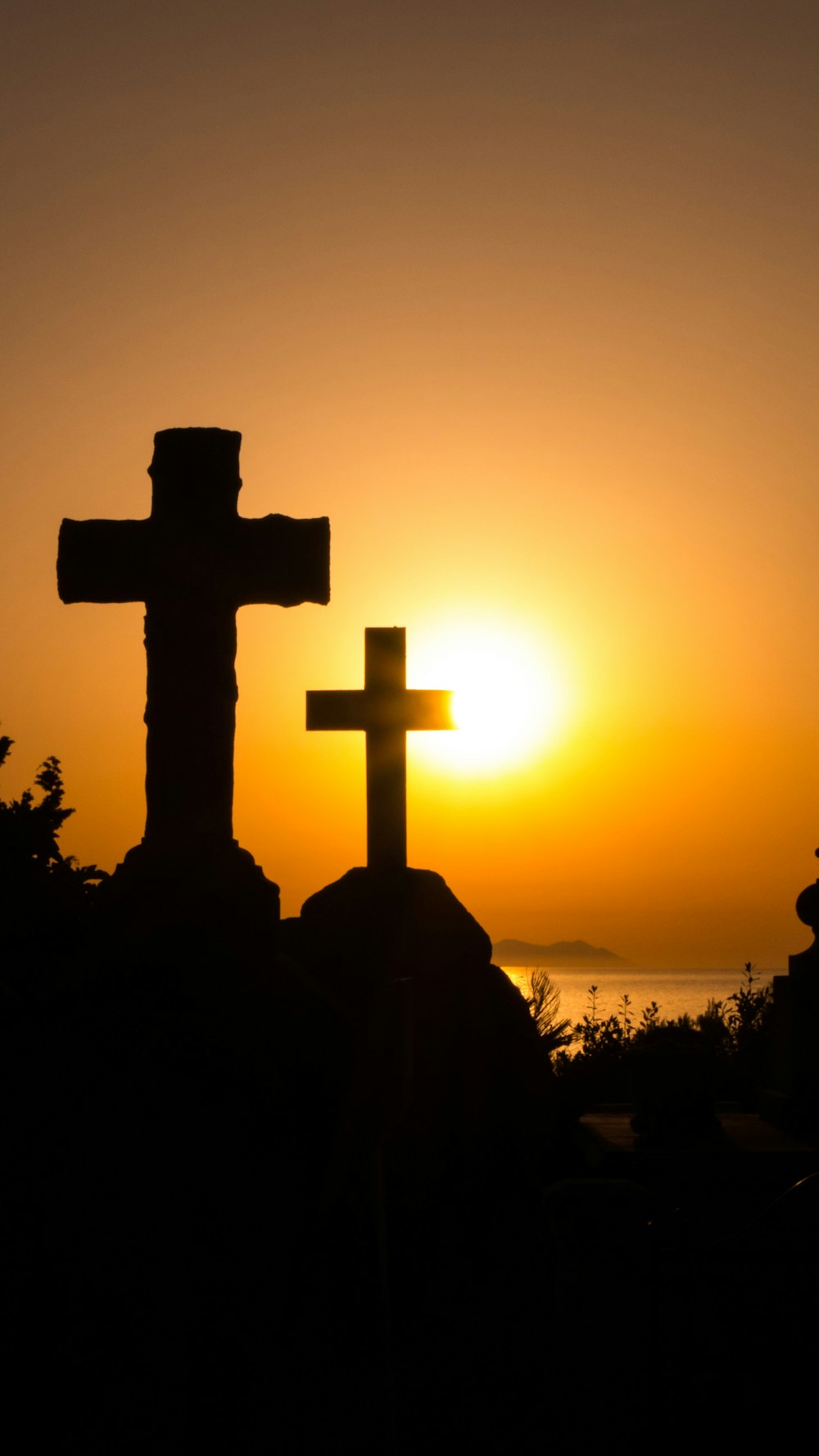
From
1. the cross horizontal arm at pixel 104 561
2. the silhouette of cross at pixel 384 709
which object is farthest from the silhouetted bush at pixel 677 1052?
the cross horizontal arm at pixel 104 561

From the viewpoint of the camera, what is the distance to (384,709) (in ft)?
27.8

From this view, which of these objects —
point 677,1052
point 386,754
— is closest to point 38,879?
point 386,754

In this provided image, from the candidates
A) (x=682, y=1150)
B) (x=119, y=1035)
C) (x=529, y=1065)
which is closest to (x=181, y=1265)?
(x=119, y=1035)

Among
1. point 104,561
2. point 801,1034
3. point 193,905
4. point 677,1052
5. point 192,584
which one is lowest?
point 677,1052

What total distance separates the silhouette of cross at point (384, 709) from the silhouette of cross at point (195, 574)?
338 centimetres

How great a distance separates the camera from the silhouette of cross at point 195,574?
478 centimetres

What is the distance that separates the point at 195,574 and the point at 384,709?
3627 mm

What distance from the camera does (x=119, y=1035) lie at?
391cm

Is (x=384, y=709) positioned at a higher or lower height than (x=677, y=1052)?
higher

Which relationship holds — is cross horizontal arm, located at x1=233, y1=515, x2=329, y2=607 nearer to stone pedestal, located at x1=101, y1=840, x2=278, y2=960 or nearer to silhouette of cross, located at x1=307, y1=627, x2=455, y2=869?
stone pedestal, located at x1=101, y1=840, x2=278, y2=960

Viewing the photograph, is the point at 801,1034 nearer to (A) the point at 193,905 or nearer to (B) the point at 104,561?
(A) the point at 193,905

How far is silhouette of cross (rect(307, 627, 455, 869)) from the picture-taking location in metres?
8.41

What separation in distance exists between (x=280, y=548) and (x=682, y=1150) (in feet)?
15.4

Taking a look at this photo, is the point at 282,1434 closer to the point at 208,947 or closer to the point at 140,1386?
the point at 140,1386
